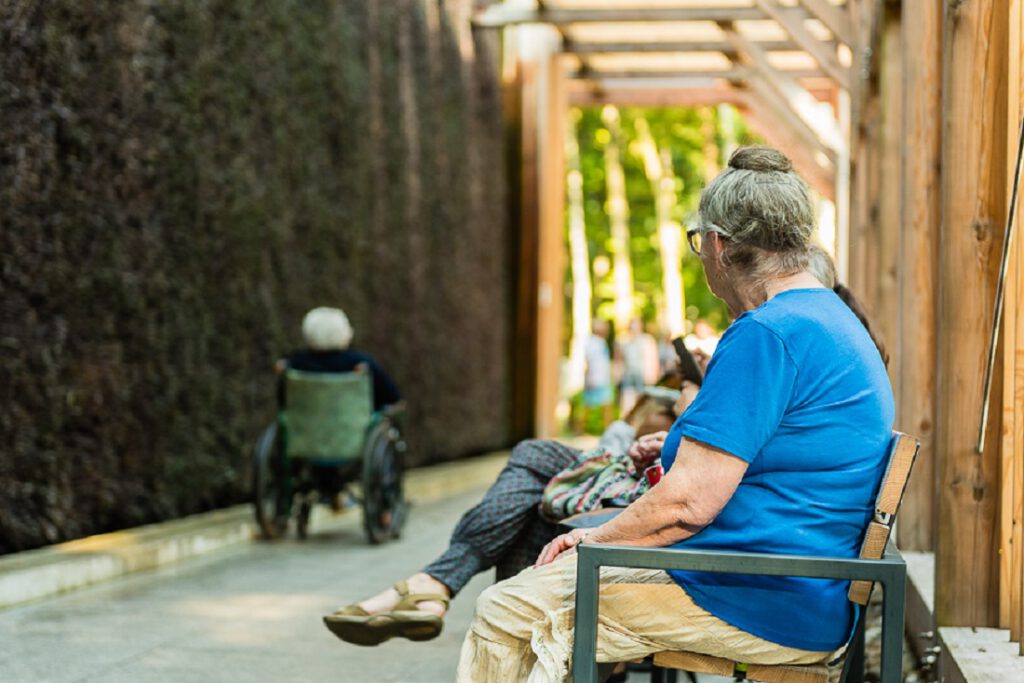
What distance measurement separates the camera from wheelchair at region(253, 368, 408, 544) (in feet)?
25.6

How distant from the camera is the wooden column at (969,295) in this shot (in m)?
3.79

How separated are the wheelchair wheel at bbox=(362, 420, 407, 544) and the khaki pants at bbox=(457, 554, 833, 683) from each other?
4899 millimetres

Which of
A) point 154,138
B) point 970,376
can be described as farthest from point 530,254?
point 970,376

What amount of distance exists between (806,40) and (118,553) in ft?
24.2

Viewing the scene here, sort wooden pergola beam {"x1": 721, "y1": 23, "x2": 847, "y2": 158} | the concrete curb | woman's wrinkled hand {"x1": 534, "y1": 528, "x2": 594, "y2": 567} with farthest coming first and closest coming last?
wooden pergola beam {"x1": 721, "y1": 23, "x2": 847, "y2": 158}
the concrete curb
woman's wrinkled hand {"x1": 534, "y1": 528, "x2": 594, "y2": 567}

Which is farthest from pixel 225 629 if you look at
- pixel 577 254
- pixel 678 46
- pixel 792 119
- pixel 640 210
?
pixel 640 210

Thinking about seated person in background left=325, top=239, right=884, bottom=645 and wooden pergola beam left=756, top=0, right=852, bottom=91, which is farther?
wooden pergola beam left=756, top=0, right=852, bottom=91

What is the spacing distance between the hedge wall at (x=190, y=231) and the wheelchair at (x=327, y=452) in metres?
0.39

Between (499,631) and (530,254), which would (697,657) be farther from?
(530,254)

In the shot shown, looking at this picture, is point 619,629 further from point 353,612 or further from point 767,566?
point 353,612

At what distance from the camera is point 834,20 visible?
10.4m

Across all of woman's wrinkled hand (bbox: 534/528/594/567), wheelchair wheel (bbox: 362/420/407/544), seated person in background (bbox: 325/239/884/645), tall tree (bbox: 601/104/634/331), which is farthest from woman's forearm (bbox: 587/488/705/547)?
tall tree (bbox: 601/104/634/331)

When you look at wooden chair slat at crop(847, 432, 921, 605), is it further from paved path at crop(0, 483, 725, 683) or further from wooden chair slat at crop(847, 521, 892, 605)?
paved path at crop(0, 483, 725, 683)

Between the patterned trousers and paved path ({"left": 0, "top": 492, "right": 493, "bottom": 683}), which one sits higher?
the patterned trousers
